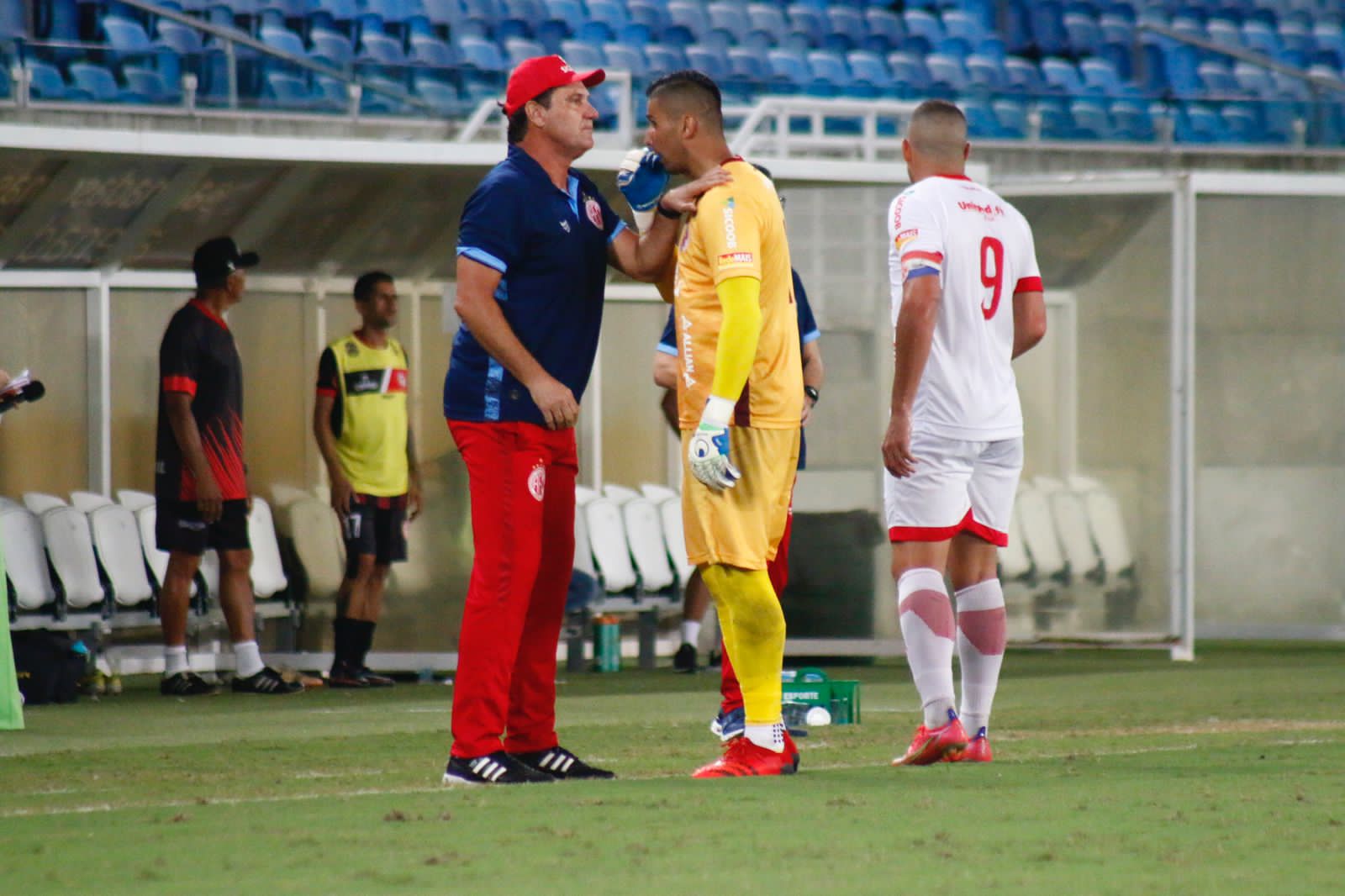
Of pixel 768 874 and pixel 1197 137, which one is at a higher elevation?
pixel 1197 137

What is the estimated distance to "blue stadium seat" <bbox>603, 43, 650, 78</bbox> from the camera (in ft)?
55.1

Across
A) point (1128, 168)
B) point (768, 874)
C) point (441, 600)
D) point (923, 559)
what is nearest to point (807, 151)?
point (1128, 168)

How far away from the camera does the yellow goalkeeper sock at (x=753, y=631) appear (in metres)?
5.29

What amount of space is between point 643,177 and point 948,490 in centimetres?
119

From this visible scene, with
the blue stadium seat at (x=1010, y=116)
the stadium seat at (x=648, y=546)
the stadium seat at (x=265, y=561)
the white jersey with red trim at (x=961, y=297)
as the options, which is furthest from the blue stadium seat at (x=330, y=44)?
the white jersey with red trim at (x=961, y=297)

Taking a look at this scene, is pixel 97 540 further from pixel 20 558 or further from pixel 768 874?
pixel 768 874

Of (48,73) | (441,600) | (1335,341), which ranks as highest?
(48,73)

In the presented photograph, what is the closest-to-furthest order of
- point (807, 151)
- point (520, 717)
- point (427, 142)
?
point (520, 717) < point (427, 142) < point (807, 151)

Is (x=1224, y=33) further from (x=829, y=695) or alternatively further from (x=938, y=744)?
(x=938, y=744)

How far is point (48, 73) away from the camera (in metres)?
9.96

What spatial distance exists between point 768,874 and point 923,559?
2.19 m

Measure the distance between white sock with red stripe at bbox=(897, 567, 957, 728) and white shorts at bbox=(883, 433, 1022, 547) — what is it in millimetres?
123

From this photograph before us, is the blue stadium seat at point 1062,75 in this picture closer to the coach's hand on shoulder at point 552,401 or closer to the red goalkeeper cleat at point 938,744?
the red goalkeeper cleat at point 938,744

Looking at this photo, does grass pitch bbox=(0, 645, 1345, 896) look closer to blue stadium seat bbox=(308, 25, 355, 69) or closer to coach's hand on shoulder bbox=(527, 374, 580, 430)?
coach's hand on shoulder bbox=(527, 374, 580, 430)
